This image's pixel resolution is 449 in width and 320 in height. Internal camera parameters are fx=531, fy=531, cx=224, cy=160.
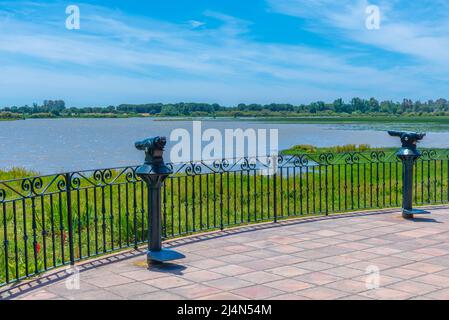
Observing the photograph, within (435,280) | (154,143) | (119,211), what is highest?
(154,143)

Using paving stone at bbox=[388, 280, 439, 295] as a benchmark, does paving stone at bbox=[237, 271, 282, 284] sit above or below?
above

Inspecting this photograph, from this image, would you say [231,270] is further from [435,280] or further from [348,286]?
[435,280]

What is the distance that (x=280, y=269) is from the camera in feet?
19.4

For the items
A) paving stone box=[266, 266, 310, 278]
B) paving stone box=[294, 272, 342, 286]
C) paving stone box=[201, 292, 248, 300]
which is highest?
paving stone box=[201, 292, 248, 300]

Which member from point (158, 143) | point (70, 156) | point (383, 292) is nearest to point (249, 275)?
point (383, 292)

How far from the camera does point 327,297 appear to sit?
4.92 meters

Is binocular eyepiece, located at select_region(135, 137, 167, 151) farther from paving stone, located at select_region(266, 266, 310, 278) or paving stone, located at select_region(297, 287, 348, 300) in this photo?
paving stone, located at select_region(297, 287, 348, 300)

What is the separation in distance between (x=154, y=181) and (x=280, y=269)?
1.74 metres

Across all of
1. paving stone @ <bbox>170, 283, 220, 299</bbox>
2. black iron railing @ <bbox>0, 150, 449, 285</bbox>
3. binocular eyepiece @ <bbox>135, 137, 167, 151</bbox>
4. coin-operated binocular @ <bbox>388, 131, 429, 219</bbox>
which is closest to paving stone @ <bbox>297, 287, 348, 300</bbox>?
paving stone @ <bbox>170, 283, 220, 299</bbox>

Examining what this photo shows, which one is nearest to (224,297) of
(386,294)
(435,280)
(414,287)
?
(386,294)

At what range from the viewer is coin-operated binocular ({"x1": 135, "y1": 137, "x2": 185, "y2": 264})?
20.0 ft

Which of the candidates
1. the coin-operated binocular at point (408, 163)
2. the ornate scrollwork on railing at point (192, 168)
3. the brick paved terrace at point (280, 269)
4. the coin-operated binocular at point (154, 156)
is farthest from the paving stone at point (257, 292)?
the coin-operated binocular at point (408, 163)

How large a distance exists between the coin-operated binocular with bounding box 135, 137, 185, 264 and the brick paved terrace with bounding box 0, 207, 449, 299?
7.5 inches
